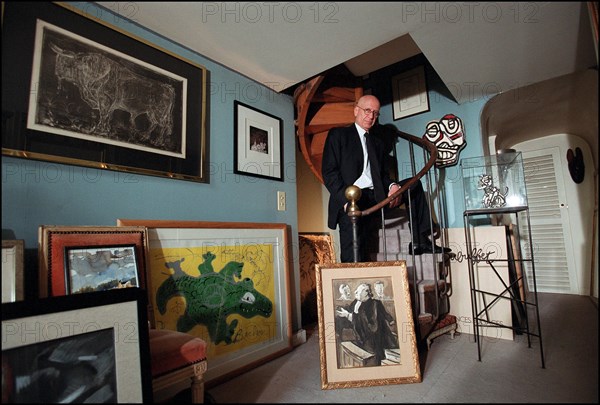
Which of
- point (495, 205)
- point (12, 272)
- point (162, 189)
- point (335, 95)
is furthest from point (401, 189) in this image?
point (12, 272)

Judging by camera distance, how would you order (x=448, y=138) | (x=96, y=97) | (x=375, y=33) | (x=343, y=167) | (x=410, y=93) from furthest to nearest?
1. (x=410, y=93)
2. (x=448, y=138)
3. (x=343, y=167)
4. (x=375, y=33)
5. (x=96, y=97)

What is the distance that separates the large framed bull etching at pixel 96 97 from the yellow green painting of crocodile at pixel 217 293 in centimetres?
41

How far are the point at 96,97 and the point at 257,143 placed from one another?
83 centimetres

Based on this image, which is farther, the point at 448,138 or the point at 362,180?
the point at 448,138

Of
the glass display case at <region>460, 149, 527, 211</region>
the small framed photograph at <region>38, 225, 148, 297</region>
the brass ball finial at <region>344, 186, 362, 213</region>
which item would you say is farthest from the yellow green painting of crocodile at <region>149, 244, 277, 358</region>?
the glass display case at <region>460, 149, 527, 211</region>

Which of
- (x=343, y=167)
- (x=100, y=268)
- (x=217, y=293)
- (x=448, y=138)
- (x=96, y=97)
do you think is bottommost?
(x=217, y=293)

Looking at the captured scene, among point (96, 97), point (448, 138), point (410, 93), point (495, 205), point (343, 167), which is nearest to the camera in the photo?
point (96, 97)

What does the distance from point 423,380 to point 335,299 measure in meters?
0.46

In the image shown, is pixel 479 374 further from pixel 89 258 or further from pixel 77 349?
pixel 89 258

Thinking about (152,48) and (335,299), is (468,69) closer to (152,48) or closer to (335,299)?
(335,299)

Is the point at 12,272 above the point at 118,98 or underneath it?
underneath

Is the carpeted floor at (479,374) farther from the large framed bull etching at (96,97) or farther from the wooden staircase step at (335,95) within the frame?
the wooden staircase step at (335,95)

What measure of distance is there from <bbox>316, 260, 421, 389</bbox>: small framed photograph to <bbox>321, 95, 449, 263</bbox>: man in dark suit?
447mm

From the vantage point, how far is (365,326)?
1.21m
